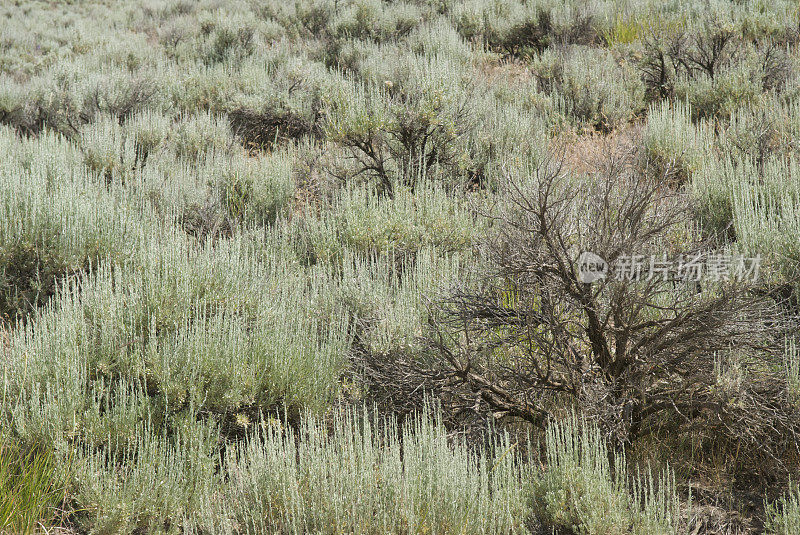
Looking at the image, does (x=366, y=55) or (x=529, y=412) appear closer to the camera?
(x=529, y=412)

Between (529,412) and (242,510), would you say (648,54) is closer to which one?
(529,412)

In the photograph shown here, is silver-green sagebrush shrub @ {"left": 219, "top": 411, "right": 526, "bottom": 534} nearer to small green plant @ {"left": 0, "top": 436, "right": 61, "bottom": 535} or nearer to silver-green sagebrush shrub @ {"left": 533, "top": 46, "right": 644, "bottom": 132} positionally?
small green plant @ {"left": 0, "top": 436, "right": 61, "bottom": 535}

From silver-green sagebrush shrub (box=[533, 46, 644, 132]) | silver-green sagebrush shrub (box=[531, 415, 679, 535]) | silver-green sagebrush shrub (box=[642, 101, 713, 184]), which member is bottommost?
silver-green sagebrush shrub (box=[531, 415, 679, 535])

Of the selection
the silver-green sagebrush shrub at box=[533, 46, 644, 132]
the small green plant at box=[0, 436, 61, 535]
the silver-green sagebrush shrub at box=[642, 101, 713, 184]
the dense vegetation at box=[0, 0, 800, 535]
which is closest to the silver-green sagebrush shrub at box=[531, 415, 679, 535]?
the dense vegetation at box=[0, 0, 800, 535]

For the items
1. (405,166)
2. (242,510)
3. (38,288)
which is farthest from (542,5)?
(242,510)

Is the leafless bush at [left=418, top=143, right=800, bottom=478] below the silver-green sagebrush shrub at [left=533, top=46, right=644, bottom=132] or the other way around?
below

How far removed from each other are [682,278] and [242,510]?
2.46 meters

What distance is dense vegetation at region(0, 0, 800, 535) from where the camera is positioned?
300 cm

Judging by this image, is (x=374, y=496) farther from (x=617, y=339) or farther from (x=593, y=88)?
(x=593, y=88)

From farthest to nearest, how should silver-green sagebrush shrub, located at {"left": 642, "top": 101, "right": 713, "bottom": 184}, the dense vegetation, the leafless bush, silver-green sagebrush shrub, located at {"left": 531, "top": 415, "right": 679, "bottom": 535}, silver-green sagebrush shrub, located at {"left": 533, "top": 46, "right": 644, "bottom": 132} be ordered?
1. silver-green sagebrush shrub, located at {"left": 533, "top": 46, "right": 644, "bottom": 132}
2. silver-green sagebrush shrub, located at {"left": 642, "top": 101, "right": 713, "bottom": 184}
3. the leafless bush
4. the dense vegetation
5. silver-green sagebrush shrub, located at {"left": 531, "top": 415, "right": 679, "bottom": 535}

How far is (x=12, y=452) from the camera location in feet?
10.2

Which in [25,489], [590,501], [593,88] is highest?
[593,88]

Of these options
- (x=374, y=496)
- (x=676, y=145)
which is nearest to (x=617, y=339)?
(x=374, y=496)

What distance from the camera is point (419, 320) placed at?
4.31 metres
